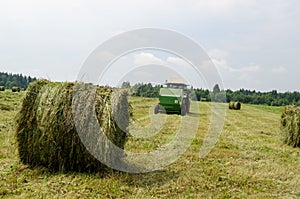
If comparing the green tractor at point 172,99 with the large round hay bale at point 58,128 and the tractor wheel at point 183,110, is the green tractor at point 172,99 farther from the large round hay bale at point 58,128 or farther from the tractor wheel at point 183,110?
the large round hay bale at point 58,128

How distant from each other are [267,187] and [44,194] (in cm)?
385

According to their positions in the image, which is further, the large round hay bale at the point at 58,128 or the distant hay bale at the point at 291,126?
the distant hay bale at the point at 291,126

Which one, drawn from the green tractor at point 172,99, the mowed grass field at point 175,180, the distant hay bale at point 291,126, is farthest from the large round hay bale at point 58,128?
the green tractor at point 172,99

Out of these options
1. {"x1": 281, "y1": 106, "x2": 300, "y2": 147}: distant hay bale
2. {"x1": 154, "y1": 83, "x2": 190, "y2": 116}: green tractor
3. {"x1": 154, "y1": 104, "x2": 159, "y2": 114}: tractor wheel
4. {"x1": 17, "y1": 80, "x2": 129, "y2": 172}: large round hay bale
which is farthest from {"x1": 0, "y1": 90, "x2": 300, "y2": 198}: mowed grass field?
{"x1": 154, "y1": 104, "x2": 159, "y2": 114}: tractor wheel

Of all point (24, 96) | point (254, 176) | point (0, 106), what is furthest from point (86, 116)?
point (0, 106)

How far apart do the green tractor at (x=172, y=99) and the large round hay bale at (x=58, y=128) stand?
40.3ft

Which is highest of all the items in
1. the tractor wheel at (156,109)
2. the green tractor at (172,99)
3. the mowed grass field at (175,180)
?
the green tractor at (172,99)

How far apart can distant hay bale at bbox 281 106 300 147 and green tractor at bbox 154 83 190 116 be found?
7888mm

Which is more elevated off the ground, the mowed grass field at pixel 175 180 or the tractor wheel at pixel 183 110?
the tractor wheel at pixel 183 110

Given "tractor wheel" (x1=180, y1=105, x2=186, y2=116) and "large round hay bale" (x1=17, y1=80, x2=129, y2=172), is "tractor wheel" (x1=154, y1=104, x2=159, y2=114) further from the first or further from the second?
"large round hay bale" (x1=17, y1=80, x2=129, y2=172)

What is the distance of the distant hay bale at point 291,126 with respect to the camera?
9.77m

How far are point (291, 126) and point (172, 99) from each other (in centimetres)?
869

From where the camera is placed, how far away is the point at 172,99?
1800 centimetres

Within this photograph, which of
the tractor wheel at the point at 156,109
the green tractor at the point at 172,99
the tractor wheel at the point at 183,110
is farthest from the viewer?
the tractor wheel at the point at 183,110
